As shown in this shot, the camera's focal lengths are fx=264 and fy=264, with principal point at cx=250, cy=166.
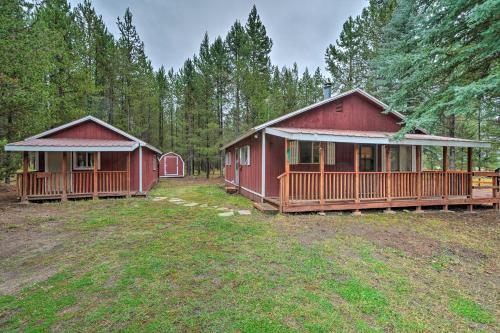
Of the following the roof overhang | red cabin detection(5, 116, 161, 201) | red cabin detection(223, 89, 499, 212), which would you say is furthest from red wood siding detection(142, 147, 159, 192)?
the roof overhang

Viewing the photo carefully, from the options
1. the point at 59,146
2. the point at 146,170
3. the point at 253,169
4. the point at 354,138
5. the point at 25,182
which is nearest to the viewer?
the point at 354,138

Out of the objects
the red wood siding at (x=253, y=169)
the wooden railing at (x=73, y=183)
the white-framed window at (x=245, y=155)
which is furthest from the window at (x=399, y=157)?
the wooden railing at (x=73, y=183)

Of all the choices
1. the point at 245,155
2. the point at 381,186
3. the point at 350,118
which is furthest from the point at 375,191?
the point at 245,155

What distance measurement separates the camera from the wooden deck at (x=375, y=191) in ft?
27.8

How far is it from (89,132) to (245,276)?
39.6 ft

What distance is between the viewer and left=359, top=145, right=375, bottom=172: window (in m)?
11.0

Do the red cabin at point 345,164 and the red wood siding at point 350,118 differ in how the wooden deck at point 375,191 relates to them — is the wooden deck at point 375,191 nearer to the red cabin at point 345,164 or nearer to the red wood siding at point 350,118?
the red cabin at point 345,164

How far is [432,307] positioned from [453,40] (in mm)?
8009

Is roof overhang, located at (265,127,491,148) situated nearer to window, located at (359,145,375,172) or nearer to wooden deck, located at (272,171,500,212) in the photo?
wooden deck, located at (272,171,500,212)

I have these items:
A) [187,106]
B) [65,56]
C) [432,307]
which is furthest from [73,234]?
[187,106]

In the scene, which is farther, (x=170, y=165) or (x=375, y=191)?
(x=170, y=165)

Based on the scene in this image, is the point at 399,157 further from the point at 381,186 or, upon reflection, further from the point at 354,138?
the point at 354,138

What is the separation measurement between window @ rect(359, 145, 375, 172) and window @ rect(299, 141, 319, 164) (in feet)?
6.66

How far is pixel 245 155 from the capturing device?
43.5 feet
